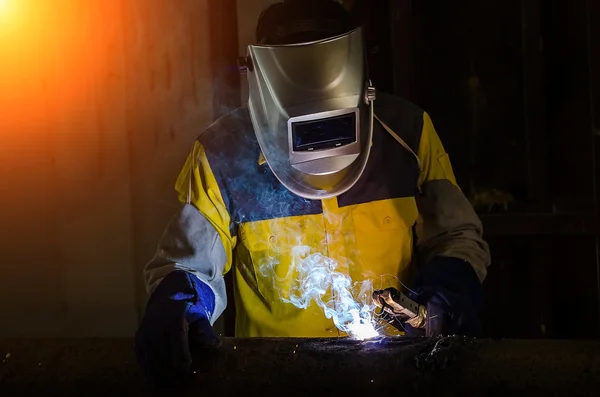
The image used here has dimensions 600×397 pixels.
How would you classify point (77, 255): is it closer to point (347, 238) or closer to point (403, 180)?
point (347, 238)

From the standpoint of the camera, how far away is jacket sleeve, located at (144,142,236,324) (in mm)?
1250

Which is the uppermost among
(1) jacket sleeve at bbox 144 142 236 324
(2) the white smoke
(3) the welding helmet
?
(3) the welding helmet

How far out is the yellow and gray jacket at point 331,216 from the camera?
134 cm

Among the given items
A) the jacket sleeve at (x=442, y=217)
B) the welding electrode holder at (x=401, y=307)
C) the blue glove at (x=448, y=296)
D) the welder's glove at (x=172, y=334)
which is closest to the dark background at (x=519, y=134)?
the jacket sleeve at (x=442, y=217)

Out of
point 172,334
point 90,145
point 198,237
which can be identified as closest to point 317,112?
point 198,237

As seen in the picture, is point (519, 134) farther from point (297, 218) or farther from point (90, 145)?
point (90, 145)

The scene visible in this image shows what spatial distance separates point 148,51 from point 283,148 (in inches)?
24.5

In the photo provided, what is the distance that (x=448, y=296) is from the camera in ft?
3.89

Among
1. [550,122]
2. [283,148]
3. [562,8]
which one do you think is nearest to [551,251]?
[550,122]

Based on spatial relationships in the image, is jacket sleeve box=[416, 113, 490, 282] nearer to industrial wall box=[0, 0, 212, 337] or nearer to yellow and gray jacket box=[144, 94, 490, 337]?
yellow and gray jacket box=[144, 94, 490, 337]

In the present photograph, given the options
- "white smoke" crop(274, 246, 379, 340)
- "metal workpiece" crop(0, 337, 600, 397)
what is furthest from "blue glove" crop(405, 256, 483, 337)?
"metal workpiece" crop(0, 337, 600, 397)

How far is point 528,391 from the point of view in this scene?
854 millimetres

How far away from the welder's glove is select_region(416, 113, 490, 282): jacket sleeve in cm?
53

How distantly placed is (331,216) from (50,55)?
2.96 ft
